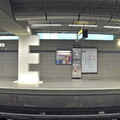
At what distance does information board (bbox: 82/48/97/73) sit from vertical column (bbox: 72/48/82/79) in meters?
0.25

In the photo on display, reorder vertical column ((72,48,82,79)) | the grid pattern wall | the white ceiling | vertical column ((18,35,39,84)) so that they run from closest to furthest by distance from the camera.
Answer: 1. the white ceiling
2. vertical column ((18,35,39,84))
3. vertical column ((72,48,82,79))
4. the grid pattern wall

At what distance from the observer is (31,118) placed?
1.48m

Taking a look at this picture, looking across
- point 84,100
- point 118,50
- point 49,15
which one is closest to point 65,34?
point 118,50

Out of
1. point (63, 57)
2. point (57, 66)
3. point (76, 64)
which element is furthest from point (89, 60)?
point (57, 66)

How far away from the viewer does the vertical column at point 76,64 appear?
8.38 metres

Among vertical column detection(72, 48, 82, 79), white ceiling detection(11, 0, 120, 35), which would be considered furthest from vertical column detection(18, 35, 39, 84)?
white ceiling detection(11, 0, 120, 35)

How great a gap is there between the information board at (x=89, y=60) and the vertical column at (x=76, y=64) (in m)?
0.25

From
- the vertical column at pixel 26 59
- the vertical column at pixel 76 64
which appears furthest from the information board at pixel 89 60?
the vertical column at pixel 26 59

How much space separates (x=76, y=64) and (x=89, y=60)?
80cm

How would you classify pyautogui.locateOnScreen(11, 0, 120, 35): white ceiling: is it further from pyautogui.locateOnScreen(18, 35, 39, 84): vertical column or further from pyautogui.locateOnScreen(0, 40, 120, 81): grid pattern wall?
pyautogui.locateOnScreen(0, 40, 120, 81): grid pattern wall

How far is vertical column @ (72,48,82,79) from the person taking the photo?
27.5 feet

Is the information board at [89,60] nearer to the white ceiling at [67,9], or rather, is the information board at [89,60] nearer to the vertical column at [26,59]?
the vertical column at [26,59]

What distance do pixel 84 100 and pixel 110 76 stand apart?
402 centimetres

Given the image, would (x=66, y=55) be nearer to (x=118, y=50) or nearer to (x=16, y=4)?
(x=118, y=50)
